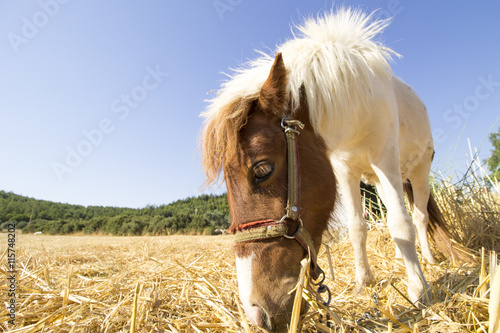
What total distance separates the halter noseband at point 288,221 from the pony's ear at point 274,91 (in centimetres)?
11

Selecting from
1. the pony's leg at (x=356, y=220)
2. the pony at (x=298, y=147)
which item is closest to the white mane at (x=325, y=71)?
the pony at (x=298, y=147)

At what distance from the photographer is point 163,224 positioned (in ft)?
86.8

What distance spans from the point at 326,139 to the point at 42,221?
39554 mm

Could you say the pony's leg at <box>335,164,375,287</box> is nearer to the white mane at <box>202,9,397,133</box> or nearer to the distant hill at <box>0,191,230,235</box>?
the white mane at <box>202,9,397,133</box>

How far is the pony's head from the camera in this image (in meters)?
1.32

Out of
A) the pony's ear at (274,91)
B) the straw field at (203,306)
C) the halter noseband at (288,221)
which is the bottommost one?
the straw field at (203,306)

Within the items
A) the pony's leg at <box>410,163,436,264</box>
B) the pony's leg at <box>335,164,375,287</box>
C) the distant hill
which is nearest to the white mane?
the pony's leg at <box>335,164,375,287</box>

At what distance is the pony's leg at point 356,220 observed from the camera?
8.20ft

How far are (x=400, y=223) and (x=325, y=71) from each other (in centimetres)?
127

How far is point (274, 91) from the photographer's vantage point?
5.45 ft

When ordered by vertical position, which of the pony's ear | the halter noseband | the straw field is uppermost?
the pony's ear

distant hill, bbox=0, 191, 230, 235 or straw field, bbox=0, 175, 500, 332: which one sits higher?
distant hill, bbox=0, 191, 230, 235

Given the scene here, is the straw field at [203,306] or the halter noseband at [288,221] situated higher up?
the halter noseband at [288,221]

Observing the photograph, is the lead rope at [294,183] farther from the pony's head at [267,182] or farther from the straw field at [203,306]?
the straw field at [203,306]
